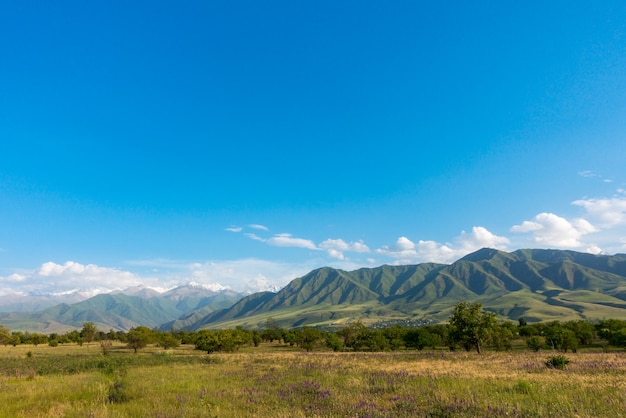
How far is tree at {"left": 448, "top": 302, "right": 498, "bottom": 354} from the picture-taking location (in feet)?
152

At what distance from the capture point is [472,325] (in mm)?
47219

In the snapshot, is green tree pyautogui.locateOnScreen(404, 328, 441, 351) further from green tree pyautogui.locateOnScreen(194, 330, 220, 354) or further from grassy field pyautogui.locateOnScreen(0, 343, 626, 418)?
grassy field pyautogui.locateOnScreen(0, 343, 626, 418)

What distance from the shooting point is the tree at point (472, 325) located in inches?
1829

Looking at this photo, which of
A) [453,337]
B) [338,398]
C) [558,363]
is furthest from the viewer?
[453,337]

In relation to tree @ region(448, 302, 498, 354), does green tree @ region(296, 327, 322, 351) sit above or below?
below

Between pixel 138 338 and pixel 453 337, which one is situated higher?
pixel 453 337

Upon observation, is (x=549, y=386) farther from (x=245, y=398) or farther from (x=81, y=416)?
(x=81, y=416)

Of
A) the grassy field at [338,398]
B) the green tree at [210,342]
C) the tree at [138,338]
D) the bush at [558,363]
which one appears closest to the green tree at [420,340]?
the green tree at [210,342]

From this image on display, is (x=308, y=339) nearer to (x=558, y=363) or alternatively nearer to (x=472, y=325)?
(x=472, y=325)

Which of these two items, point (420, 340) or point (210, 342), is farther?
point (210, 342)

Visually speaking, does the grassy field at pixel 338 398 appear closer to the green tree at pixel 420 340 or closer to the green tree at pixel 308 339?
the green tree at pixel 420 340

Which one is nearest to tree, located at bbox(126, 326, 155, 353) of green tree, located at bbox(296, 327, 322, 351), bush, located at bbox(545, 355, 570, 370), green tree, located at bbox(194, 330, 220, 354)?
green tree, located at bbox(194, 330, 220, 354)

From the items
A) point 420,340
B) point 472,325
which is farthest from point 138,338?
point 472,325

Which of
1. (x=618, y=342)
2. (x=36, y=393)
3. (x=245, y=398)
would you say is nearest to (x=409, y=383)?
(x=245, y=398)
